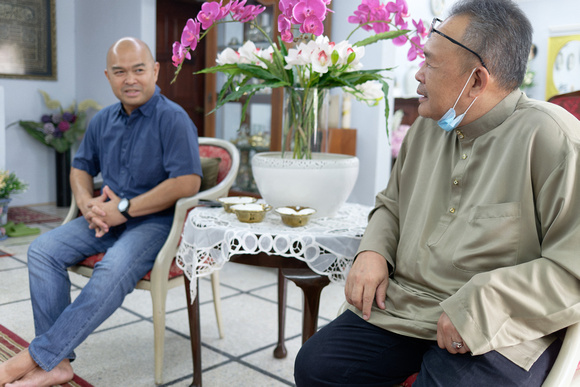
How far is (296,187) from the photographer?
1777 millimetres

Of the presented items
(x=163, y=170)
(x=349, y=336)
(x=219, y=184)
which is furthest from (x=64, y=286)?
(x=349, y=336)

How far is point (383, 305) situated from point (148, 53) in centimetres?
147

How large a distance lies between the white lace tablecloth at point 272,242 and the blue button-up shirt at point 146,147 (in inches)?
17.5

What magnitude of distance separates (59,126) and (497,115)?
500 centimetres

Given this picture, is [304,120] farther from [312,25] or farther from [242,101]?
[242,101]

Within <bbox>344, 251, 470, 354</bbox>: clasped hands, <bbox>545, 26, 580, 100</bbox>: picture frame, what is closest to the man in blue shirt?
<bbox>344, 251, 470, 354</bbox>: clasped hands

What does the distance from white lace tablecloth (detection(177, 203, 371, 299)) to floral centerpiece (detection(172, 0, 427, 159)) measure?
29 centimetres

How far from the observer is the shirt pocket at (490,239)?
1.18 m

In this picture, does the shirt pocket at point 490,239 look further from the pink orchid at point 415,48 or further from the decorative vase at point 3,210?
the decorative vase at point 3,210

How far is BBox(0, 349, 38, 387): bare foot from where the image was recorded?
1.82 metres

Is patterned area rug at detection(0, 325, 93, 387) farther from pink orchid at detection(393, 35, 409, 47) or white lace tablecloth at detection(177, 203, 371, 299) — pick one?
pink orchid at detection(393, 35, 409, 47)

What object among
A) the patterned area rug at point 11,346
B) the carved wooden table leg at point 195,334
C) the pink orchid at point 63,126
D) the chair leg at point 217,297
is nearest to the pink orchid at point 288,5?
the carved wooden table leg at point 195,334

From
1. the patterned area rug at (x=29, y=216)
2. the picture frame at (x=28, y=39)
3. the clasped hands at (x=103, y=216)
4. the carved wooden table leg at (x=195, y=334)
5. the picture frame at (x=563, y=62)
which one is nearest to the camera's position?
the carved wooden table leg at (x=195, y=334)

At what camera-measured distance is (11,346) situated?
2.31 m
